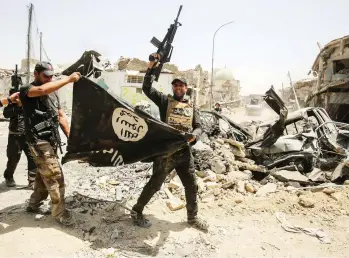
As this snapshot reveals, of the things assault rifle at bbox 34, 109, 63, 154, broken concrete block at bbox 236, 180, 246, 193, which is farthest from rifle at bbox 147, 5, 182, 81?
broken concrete block at bbox 236, 180, 246, 193

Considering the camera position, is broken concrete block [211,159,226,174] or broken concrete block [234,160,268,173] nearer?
broken concrete block [211,159,226,174]

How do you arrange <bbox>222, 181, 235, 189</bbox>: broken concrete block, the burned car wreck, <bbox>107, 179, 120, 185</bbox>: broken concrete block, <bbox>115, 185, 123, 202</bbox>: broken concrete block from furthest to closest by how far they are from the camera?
the burned car wreck, <bbox>222, 181, 235, 189</bbox>: broken concrete block, <bbox>107, 179, 120, 185</bbox>: broken concrete block, <bbox>115, 185, 123, 202</bbox>: broken concrete block

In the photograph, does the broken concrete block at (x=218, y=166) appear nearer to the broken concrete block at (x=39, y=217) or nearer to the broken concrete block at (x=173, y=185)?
the broken concrete block at (x=173, y=185)

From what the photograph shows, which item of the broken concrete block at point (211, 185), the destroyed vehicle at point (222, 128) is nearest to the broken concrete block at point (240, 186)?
the broken concrete block at point (211, 185)

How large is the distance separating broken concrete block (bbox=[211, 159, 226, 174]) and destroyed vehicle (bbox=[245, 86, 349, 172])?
1.41m

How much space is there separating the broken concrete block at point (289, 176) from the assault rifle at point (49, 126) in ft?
14.0

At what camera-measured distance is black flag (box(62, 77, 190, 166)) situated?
3266 millimetres

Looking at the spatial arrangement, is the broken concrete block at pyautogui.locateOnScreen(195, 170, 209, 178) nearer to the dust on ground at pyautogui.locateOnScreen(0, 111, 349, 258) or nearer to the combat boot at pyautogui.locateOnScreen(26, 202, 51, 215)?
the dust on ground at pyautogui.locateOnScreen(0, 111, 349, 258)

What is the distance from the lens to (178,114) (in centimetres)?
341

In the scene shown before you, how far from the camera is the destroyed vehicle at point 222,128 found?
29.5 ft

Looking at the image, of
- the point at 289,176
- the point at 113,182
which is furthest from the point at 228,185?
the point at 113,182

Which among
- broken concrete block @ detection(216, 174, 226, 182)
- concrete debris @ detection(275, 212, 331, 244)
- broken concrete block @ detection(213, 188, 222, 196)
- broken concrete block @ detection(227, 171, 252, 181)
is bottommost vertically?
concrete debris @ detection(275, 212, 331, 244)

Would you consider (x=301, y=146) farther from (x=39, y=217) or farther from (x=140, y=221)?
(x=39, y=217)

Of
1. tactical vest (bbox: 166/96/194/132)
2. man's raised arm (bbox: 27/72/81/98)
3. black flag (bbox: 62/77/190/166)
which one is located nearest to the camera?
man's raised arm (bbox: 27/72/81/98)
